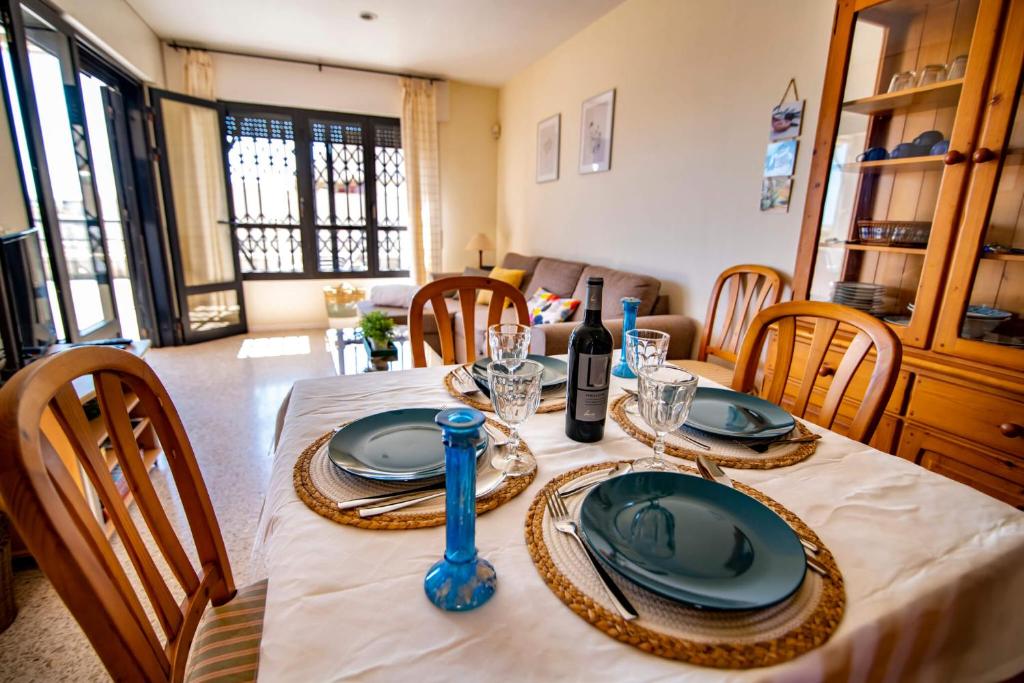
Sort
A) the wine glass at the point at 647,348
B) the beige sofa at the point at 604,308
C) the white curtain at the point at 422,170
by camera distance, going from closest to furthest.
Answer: the wine glass at the point at 647,348
the beige sofa at the point at 604,308
the white curtain at the point at 422,170

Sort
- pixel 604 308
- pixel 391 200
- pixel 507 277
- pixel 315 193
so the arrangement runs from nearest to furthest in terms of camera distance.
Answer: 1. pixel 604 308
2. pixel 507 277
3. pixel 315 193
4. pixel 391 200

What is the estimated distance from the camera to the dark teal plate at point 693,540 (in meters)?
0.51

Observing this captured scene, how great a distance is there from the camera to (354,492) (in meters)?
0.71

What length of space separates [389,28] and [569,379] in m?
3.70

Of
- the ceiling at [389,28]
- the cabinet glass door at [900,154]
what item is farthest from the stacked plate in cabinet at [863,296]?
the ceiling at [389,28]

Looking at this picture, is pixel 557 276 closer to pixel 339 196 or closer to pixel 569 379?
pixel 339 196

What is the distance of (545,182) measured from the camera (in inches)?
165

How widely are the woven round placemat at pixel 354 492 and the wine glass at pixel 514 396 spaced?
0.02 m

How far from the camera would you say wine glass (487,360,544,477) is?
0.75 m

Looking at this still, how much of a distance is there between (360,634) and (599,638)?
0.24 m

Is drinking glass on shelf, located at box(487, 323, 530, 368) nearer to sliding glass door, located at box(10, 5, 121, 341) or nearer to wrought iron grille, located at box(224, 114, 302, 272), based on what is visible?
sliding glass door, located at box(10, 5, 121, 341)

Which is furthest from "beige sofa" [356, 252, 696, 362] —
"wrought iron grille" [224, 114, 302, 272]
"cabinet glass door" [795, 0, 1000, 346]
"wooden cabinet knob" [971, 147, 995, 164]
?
"wrought iron grille" [224, 114, 302, 272]

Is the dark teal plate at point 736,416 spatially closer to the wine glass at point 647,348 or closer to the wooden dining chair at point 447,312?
the wine glass at point 647,348

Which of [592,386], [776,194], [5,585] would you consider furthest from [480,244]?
[592,386]
